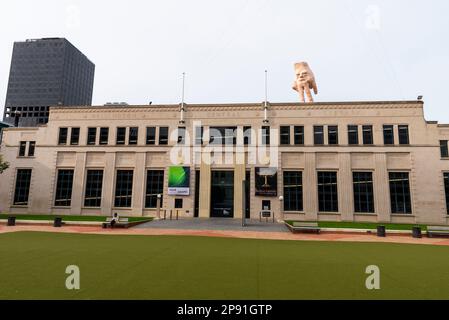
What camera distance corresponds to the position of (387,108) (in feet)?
119

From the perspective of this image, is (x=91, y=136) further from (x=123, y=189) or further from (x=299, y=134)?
(x=299, y=134)

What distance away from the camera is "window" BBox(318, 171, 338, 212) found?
35250 millimetres

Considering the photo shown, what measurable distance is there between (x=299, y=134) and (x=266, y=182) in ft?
26.1

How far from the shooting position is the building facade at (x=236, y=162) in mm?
34844

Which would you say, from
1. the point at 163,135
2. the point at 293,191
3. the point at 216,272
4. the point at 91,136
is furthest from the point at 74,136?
the point at 216,272

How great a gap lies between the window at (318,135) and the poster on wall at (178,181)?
17.6 m

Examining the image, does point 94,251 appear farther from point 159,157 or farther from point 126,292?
point 159,157

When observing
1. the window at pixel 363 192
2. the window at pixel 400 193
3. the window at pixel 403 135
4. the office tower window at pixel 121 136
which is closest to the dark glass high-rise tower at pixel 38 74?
the office tower window at pixel 121 136

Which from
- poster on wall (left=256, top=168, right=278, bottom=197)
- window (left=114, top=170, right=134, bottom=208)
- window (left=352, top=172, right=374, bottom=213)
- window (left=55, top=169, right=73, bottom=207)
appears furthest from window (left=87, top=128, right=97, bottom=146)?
window (left=352, top=172, right=374, bottom=213)

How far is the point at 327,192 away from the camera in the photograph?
35594mm

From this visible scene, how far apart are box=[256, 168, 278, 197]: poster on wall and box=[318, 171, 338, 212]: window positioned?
18.8 ft

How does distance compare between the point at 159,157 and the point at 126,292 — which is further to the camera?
the point at 159,157

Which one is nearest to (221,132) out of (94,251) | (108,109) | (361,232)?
(108,109)
